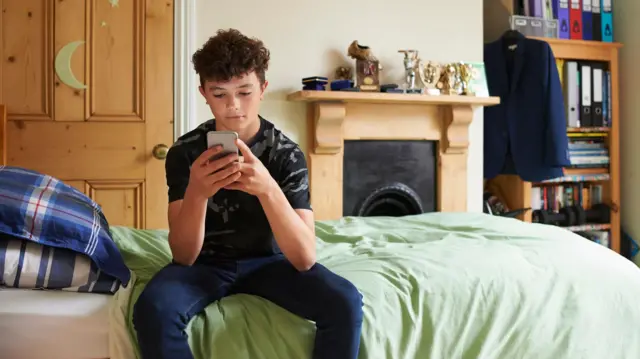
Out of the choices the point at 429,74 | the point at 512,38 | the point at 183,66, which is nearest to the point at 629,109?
the point at 512,38

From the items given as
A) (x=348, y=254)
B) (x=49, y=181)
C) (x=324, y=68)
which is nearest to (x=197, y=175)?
(x=49, y=181)

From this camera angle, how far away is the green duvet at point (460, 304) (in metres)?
1.22

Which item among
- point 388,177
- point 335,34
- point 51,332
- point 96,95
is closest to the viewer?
point 51,332

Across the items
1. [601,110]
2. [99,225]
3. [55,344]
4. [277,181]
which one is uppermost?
[601,110]

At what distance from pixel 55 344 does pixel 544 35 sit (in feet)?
10.0

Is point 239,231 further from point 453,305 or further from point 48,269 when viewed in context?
point 453,305

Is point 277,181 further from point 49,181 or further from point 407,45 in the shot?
point 407,45

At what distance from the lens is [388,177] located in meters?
3.01

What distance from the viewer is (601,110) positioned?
136 inches

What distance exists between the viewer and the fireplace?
9.63 ft

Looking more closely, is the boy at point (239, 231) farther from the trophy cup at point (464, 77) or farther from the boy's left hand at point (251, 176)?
the trophy cup at point (464, 77)

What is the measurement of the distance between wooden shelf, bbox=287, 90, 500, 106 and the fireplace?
236 millimetres

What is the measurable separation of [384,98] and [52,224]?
5.82ft

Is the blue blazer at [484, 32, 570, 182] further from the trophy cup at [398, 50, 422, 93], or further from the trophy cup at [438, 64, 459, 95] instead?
the trophy cup at [398, 50, 422, 93]
